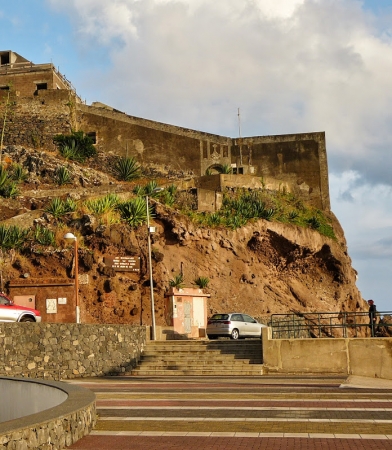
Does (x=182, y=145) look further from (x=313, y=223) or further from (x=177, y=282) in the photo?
(x=177, y=282)

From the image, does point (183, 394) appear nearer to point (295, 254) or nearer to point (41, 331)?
point (41, 331)

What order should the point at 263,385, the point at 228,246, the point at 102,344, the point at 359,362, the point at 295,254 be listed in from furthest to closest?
the point at 295,254
the point at 228,246
the point at 102,344
the point at 359,362
the point at 263,385

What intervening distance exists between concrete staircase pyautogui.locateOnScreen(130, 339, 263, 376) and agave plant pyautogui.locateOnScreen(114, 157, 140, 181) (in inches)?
808

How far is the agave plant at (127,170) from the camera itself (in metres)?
43.3

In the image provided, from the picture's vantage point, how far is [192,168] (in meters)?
45.8

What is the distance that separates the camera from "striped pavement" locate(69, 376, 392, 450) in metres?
9.67

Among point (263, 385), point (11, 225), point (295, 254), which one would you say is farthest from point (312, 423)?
point (295, 254)

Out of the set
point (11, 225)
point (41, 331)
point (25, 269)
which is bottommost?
point (41, 331)

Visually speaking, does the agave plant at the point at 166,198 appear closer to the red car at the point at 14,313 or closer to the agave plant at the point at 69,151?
the agave plant at the point at 69,151

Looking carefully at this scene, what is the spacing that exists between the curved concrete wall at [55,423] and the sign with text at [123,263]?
20.8 meters

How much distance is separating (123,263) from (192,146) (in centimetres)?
1517

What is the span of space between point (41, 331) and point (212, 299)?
1552 centimetres

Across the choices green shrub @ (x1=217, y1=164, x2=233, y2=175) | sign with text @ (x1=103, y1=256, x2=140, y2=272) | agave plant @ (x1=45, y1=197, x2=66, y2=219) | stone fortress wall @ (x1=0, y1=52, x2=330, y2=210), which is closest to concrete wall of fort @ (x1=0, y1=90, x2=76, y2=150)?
stone fortress wall @ (x1=0, y1=52, x2=330, y2=210)

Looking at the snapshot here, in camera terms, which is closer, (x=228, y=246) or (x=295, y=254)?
(x=228, y=246)
